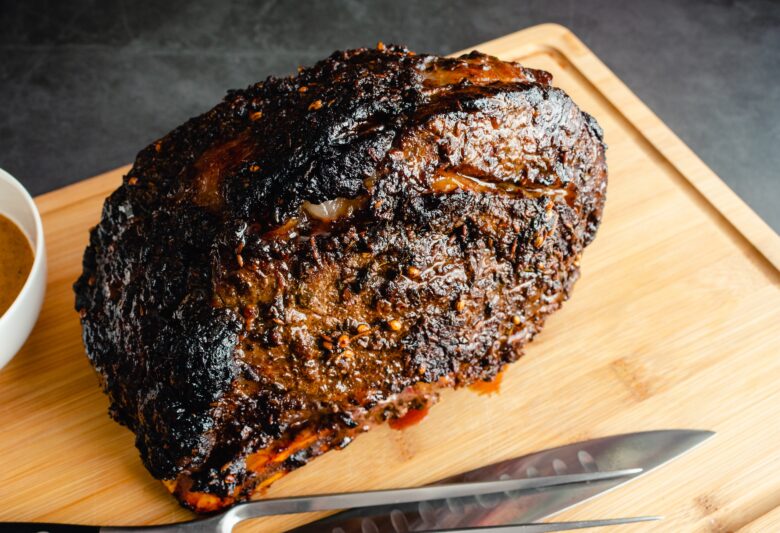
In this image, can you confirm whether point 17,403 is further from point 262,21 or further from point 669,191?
point 262,21

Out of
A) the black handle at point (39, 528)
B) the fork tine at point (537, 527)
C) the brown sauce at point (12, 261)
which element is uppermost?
the fork tine at point (537, 527)

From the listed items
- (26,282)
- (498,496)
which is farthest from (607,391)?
(26,282)

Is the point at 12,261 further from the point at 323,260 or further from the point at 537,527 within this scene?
the point at 537,527

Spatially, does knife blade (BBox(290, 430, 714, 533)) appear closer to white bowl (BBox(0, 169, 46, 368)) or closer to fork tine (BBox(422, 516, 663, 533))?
fork tine (BBox(422, 516, 663, 533))

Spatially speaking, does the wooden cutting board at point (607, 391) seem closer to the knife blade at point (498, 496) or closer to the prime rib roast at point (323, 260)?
the knife blade at point (498, 496)

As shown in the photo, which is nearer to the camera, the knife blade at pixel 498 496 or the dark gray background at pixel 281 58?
the knife blade at pixel 498 496

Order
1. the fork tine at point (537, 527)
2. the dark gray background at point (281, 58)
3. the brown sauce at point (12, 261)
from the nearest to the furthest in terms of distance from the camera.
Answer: the fork tine at point (537, 527)
the brown sauce at point (12, 261)
the dark gray background at point (281, 58)

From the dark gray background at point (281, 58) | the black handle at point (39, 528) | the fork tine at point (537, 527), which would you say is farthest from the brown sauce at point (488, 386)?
the dark gray background at point (281, 58)
